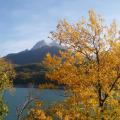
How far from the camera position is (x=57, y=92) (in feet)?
98.0

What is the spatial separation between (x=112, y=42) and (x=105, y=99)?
15.6 ft

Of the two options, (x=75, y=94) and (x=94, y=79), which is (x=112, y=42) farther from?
(x=75, y=94)

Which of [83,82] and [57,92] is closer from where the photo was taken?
[83,82]

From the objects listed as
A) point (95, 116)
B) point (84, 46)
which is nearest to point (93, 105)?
point (95, 116)

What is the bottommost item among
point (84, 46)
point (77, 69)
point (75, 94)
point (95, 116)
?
point (95, 116)

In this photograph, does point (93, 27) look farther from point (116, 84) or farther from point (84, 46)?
point (116, 84)

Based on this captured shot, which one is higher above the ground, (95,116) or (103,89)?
(103,89)

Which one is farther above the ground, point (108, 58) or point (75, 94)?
point (108, 58)

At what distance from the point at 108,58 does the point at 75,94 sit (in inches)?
156

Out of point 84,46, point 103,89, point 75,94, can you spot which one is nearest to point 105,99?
point 103,89

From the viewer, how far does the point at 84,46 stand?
28000 mm

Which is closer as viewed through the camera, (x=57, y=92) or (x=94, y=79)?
(x=94, y=79)

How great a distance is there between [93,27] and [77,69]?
149 inches

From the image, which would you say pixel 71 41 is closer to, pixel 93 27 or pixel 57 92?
pixel 93 27
